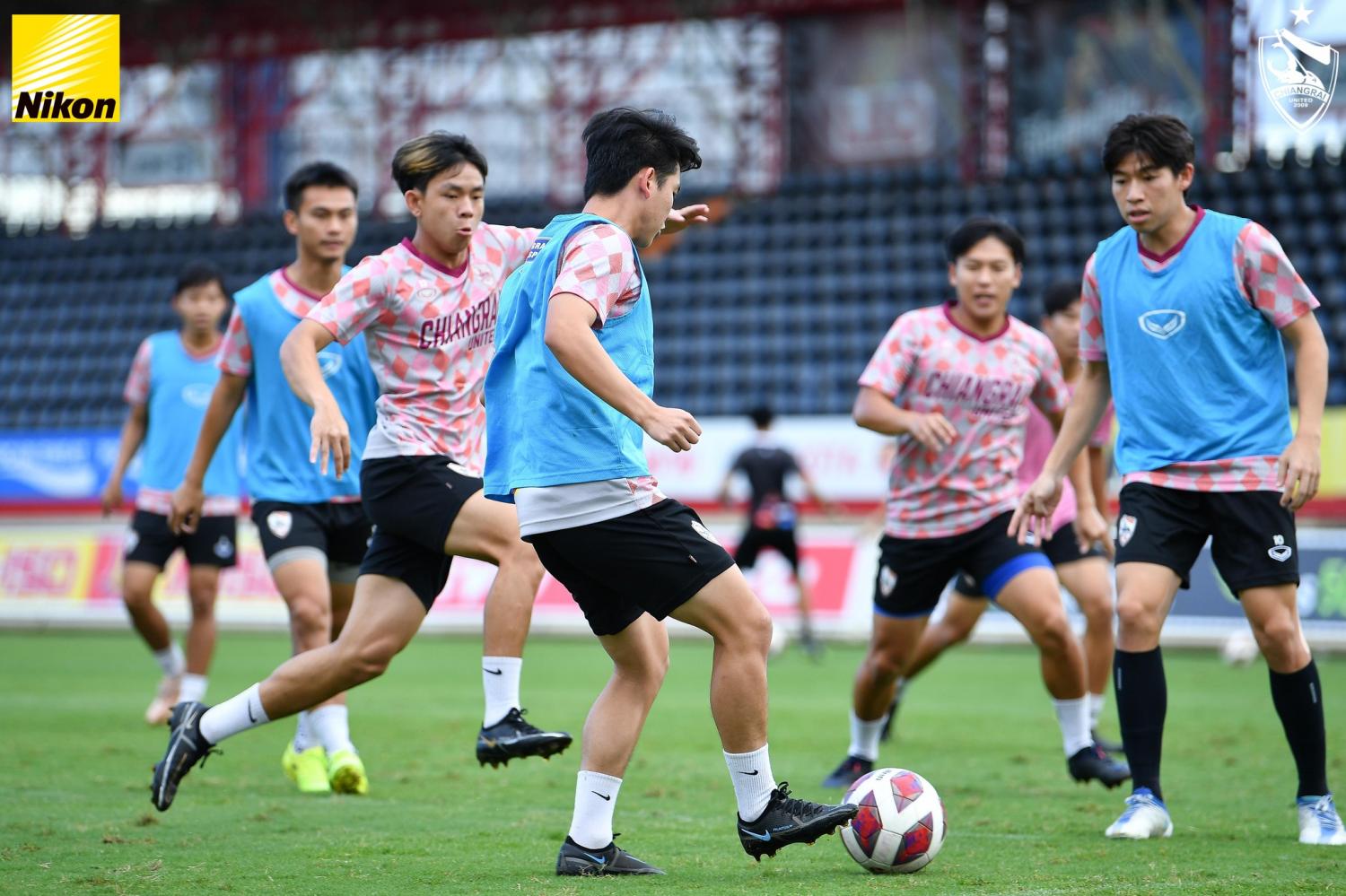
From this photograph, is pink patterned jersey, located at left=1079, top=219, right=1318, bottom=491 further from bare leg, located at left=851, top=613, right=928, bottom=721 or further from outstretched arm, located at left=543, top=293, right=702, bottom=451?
outstretched arm, located at left=543, top=293, right=702, bottom=451

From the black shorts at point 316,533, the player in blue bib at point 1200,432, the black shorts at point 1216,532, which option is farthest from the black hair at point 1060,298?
the black shorts at point 316,533

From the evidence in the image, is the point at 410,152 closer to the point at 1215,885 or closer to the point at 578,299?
the point at 578,299

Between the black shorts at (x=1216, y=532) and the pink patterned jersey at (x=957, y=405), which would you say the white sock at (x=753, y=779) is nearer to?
the black shorts at (x=1216, y=532)

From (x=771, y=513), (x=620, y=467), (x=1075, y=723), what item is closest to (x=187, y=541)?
(x=1075, y=723)

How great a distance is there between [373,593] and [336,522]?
1.47 m

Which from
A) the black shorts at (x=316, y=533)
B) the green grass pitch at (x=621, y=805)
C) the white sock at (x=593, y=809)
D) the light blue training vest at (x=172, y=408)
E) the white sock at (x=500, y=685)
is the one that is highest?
the light blue training vest at (x=172, y=408)

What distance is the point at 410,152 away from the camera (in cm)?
586

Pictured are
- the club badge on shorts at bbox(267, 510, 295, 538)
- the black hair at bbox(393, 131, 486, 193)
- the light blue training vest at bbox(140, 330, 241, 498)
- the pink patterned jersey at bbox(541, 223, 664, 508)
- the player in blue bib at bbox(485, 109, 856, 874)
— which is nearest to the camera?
the pink patterned jersey at bbox(541, 223, 664, 508)

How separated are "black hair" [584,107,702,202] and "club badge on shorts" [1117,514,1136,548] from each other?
7.12ft

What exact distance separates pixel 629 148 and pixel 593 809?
1.92 metres

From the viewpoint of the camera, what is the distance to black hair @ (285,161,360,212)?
22.6ft

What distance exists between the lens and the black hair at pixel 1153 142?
5594 mm

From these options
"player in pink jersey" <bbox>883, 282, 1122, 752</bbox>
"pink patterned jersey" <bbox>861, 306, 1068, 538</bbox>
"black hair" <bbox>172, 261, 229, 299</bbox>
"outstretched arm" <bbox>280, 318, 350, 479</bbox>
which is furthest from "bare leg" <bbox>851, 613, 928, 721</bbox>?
"black hair" <bbox>172, 261, 229, 299</bbox>

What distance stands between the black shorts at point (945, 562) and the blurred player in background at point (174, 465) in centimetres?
395
